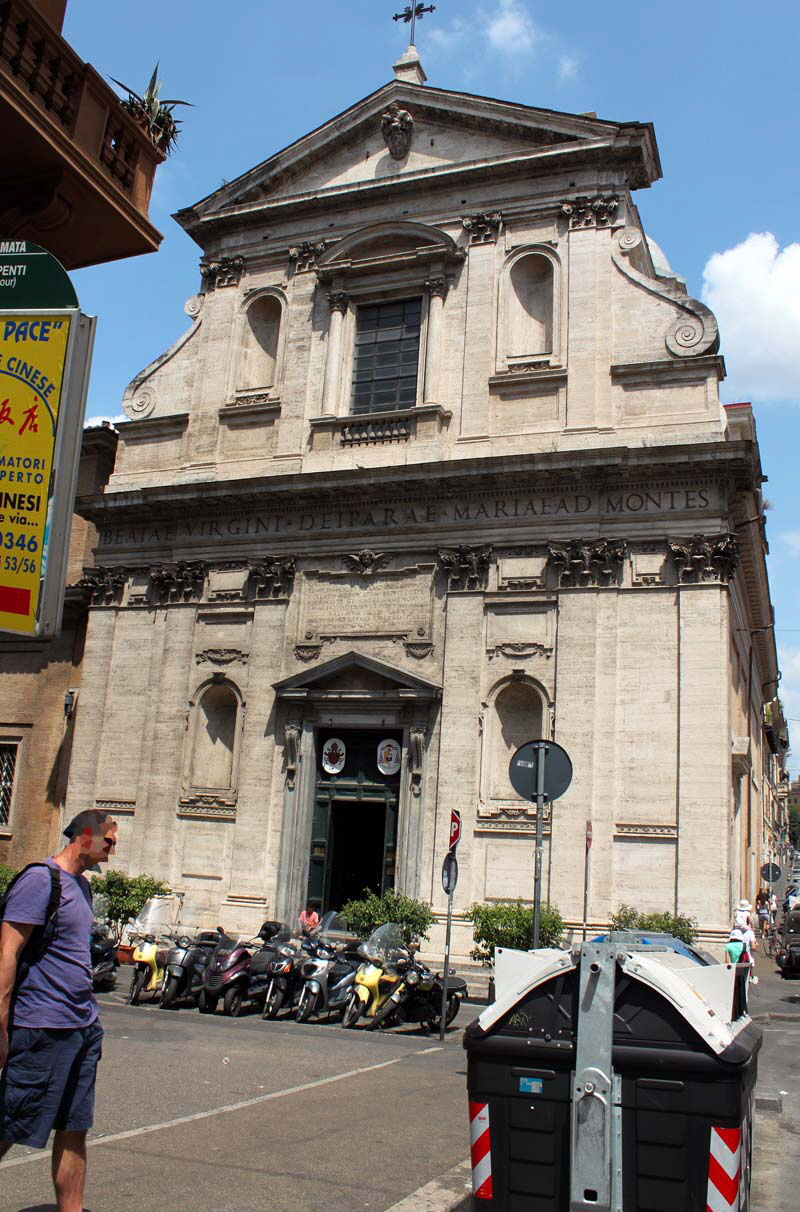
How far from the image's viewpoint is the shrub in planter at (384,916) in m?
17.9

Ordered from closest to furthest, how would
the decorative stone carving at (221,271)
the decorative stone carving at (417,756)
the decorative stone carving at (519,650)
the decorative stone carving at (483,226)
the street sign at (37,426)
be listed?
the street sign at (37,426), the decorative stone carving at (519,650), the decorative stone carving at (417,756), the decorative stone carving at (483,226), the decorative stone carving at (221,271)

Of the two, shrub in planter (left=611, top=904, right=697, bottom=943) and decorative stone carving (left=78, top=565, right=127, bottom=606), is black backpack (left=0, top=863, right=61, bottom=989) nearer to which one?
shrub in planter (left=611, top=904, right=697, bottom=943)

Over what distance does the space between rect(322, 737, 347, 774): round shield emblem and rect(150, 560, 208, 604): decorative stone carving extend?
4738 millimetres

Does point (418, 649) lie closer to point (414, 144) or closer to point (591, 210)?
point (591, 210)

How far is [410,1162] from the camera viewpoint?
713cm

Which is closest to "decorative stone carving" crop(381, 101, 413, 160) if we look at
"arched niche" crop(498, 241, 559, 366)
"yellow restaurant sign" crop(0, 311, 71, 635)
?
"arched niche" crop(498, 241, 559, 366)

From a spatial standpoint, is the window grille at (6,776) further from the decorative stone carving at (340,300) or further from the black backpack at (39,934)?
the black backpack at (39,934)

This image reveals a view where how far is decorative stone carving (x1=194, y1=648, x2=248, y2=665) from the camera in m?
24.4

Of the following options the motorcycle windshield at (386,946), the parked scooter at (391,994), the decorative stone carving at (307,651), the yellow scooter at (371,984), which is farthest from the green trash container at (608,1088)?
the decorative stone carving at (307,651)

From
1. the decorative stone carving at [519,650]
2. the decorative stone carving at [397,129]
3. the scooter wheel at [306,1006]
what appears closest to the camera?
the scooter wheel at [306,1006]

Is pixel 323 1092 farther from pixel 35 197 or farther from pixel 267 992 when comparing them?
pixel 35 197

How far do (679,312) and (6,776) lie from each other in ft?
61.7

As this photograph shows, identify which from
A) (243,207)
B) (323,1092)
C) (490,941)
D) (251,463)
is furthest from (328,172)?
(323,1092)

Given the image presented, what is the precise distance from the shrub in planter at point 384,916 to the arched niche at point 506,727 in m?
3.54
